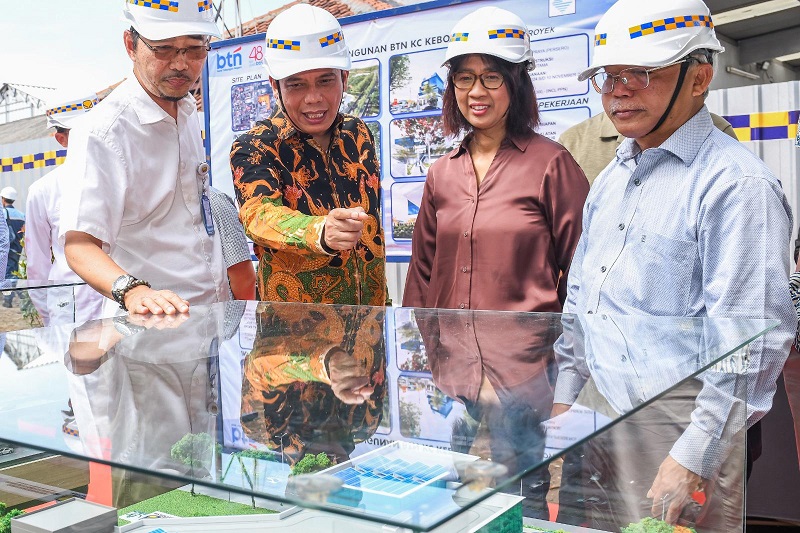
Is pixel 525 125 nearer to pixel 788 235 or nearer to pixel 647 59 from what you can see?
pixel 647 59

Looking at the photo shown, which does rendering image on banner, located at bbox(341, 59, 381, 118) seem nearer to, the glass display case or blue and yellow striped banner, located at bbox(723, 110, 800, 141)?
blue and yellow striped banner, located at bbox(723, 110, 800, 141)

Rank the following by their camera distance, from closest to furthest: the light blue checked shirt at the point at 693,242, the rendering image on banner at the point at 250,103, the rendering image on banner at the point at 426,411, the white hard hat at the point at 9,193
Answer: the rendering image on banner at the point at 426,411, the light blue checked shirt at the point at 693,242, the rendering image on banner at the point at 250,103, the white hard hat at the point at 9,193

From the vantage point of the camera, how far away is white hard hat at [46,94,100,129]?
4.95m

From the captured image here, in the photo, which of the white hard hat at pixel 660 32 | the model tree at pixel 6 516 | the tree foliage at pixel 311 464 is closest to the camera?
the tree foliage at pixel 311 464

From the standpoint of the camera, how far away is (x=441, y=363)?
1.33 meters

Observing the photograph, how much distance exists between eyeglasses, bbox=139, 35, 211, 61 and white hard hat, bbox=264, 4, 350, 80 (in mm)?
204

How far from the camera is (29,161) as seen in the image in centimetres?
1203

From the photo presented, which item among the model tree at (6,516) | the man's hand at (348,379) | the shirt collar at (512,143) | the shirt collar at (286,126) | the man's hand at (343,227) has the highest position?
the shirt collar at (286,126)

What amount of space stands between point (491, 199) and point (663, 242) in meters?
0.75

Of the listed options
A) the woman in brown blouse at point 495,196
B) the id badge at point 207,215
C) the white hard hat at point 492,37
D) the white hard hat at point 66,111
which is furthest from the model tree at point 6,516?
the white hard hat at point 66,111

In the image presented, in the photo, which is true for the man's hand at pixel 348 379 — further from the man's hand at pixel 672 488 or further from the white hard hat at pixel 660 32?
the white hard hat at pixel 660 32

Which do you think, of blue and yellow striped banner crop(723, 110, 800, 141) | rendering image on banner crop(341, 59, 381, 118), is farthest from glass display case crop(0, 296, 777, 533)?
blue and yellow striped banner crop(723, 110, 800, 141)

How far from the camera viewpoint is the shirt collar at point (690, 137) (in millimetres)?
1936

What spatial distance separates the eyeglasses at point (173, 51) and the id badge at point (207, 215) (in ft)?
1.48
